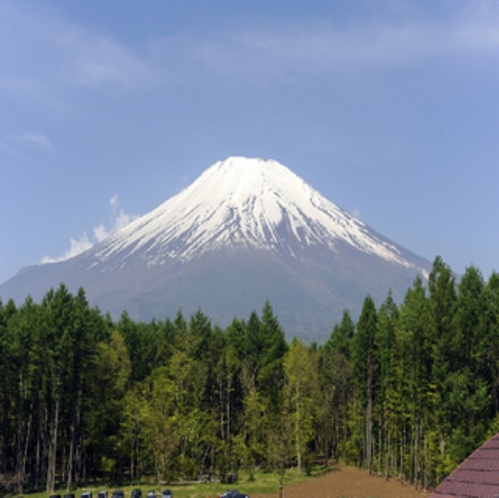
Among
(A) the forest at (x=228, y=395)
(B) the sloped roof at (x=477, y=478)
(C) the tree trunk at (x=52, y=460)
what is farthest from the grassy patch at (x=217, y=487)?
(B) the sloped roof at (x=477, y=478)

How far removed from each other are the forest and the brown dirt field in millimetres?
1870

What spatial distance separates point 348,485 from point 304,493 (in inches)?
214

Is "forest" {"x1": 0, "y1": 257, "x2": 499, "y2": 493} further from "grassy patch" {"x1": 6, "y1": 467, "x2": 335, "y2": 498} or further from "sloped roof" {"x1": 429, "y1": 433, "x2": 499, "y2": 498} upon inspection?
"sloped roof" {"x1": 429, "y1": 433, "x2": 499, "y2": 498}

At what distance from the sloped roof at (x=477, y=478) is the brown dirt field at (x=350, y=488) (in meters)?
30.5

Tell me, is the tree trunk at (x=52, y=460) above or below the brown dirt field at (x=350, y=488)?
above

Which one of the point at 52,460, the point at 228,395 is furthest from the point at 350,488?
the point at 52,460

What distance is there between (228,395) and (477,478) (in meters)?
50.3

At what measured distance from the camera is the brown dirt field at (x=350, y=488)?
42.5 metres

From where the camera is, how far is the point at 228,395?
6147cm

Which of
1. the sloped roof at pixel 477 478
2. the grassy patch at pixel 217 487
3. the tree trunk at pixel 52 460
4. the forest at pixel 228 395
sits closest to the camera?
the sloped roof at pixel 477 478

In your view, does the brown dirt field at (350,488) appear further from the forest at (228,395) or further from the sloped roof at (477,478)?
the sloped roof at (477,478)

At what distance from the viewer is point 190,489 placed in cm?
4528

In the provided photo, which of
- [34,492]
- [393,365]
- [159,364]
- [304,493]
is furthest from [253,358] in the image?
[34,492]

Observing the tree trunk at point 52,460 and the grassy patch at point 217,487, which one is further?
the tree trunk at point 52,460
